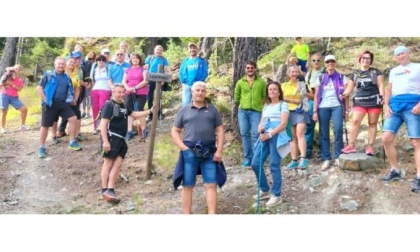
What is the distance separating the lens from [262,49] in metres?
12.4

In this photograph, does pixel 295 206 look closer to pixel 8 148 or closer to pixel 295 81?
pixel 295 81

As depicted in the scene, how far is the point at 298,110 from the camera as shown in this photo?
293 inches

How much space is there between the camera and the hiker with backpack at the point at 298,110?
24.1 ft

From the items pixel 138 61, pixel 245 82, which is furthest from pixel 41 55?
pixel 245 82

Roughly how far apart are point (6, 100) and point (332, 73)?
617cm

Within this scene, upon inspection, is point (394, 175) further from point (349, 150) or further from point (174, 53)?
point (174, 53)

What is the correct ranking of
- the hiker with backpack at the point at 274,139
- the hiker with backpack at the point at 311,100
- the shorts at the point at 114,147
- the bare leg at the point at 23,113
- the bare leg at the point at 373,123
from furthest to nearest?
the bare leg at the point at 23,113, the hiker with backpack at the point at 311,100, the bare leg at the point at 373,123, the shorts at the point at 114,147, the hiker with backpack at the point at 274,139

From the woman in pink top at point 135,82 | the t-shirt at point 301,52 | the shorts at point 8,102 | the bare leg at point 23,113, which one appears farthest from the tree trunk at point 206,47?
the shorts at point 8,102

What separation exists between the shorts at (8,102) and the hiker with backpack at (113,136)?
3.31 meters

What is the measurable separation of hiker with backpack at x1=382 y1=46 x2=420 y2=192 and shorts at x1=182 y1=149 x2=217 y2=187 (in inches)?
101

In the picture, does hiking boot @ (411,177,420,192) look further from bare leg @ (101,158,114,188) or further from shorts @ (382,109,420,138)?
bare leg @ (101,158,114,188)

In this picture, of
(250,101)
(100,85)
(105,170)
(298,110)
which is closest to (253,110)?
(250,101)

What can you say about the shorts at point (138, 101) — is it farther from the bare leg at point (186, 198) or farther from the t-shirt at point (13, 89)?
the bare leg at point (186, 198)

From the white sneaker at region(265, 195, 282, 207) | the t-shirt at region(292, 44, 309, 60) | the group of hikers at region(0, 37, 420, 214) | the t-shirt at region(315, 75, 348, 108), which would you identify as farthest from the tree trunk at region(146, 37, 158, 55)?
the white sneaker at region(265, 195, 282, 207)
